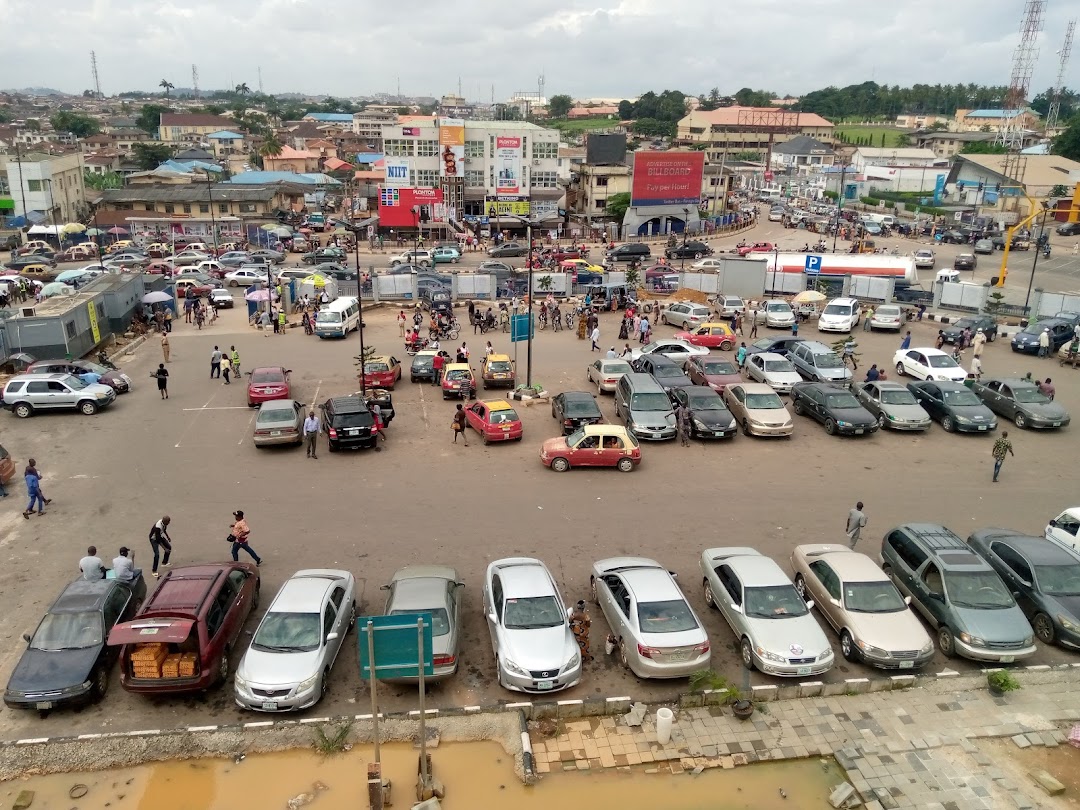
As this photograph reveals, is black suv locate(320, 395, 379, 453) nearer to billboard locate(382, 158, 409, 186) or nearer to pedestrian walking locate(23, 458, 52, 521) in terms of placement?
pedestrian walking locate(23, 458, 52, 521)

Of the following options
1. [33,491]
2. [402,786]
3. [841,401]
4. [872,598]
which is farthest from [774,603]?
[33,491]

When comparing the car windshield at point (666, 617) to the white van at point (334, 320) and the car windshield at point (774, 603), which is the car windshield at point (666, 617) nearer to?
the car windshield at point (774, 603)

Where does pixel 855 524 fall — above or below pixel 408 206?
below

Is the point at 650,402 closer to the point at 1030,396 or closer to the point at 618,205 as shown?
the point at 1030,396

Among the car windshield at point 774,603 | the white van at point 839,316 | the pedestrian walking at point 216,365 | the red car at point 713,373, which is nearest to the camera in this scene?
the car windshield at point 774,603

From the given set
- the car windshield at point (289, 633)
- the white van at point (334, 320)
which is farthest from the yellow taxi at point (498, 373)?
the car windshield at point (289, 633)

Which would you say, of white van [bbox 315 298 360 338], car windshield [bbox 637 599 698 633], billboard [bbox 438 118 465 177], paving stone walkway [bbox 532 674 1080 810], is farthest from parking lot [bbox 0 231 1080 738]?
billboard [bbox 438 118 465 177]
